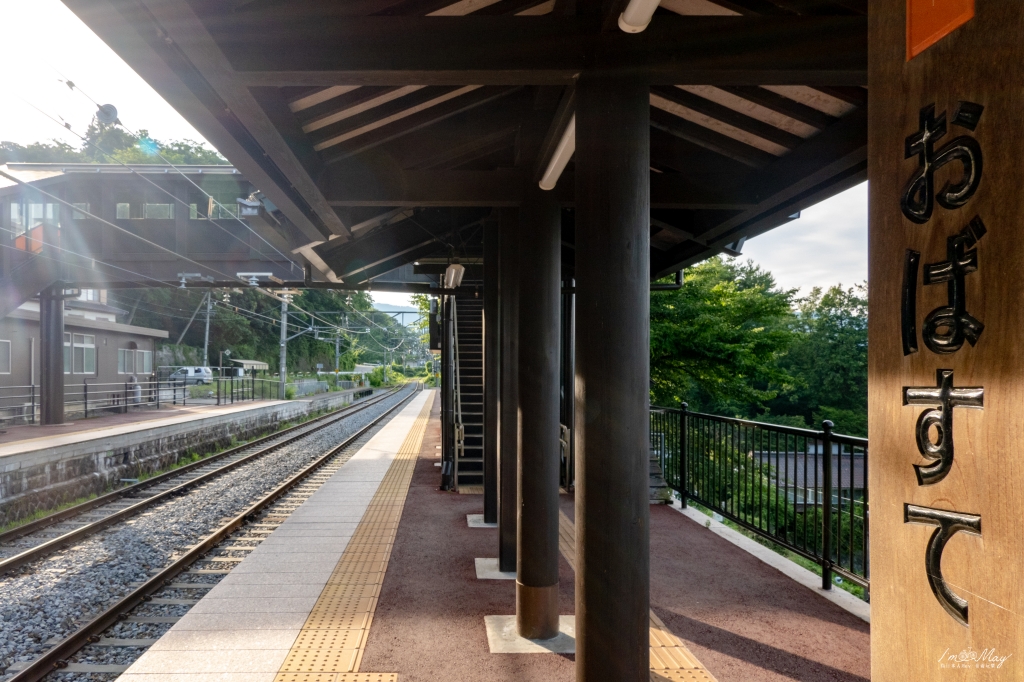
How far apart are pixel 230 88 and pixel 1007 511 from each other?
2882mm

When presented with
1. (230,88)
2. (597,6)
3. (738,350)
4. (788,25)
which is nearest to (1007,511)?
(788,25)

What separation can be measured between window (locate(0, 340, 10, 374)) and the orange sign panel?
23.3 metres

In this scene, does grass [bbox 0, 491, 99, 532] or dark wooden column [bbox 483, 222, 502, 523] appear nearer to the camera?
dark wooden column [bbox 483, 222, 502, 523]

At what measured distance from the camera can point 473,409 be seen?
12.4 metres

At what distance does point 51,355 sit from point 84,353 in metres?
6.29

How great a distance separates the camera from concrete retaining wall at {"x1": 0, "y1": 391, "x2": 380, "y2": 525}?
10102mm

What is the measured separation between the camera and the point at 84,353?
22.7 metres

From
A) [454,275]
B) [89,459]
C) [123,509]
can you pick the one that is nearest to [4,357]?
[89,459]

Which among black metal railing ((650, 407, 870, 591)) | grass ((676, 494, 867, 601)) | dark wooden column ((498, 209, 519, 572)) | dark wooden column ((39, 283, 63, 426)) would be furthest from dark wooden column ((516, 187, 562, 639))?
dark wooden column ((39, 283, 63, 426))

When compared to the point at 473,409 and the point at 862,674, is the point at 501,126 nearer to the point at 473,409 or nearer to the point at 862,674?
the point at 862,674

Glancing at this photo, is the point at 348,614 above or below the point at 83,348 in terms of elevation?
below

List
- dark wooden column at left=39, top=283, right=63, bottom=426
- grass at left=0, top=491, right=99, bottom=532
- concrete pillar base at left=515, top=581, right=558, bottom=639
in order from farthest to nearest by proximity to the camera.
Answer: dark wooden column at left=39, top=283, right=63, bottom=426 < grass at left=0, top=491, right=99, bottom=532 < concrete pillar base at left=515, top=581, right=558, bottom=639

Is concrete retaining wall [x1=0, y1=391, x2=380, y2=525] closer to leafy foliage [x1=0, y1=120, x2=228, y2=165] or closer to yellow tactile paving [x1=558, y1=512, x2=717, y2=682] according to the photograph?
yellow tactile paving [x1=558, y1=512, x2=717, y2=682]

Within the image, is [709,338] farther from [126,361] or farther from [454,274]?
[126,361]
